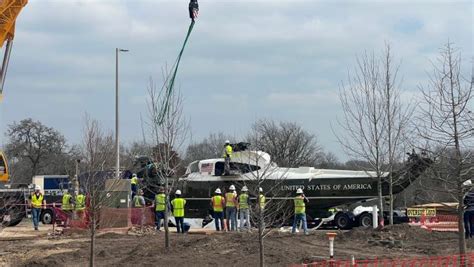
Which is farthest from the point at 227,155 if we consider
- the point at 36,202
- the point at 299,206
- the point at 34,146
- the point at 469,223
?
the point at 34,146

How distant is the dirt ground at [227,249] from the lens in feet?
52.4

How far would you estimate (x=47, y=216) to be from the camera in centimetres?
3409

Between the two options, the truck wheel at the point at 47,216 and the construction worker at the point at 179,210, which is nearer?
the construction worker at the point at 179,210

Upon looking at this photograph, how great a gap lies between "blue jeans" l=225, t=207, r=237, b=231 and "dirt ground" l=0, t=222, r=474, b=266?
10.3 ft

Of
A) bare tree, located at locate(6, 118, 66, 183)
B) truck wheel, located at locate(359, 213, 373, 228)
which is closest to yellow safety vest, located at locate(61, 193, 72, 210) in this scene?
truck wheel, located at locate(359, 213, 373, 228)

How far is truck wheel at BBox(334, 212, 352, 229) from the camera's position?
27.0 meters

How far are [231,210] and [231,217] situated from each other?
34 centimetres

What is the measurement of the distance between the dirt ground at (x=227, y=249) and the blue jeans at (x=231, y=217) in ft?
10.3

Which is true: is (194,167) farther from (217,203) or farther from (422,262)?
(422,262)

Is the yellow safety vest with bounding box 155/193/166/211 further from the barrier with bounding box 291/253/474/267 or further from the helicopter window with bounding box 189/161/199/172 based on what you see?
the barrier with bounding box 291/253/474/267

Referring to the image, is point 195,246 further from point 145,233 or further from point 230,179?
point 230,179

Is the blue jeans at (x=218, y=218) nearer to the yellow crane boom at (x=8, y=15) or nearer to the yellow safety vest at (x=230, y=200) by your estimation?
the yellow safety vest at (x=230, y=200)

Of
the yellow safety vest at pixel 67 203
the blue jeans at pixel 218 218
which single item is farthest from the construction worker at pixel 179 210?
the yellow safety vest at pixel 67 203

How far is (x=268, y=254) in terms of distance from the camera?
52.7ft
